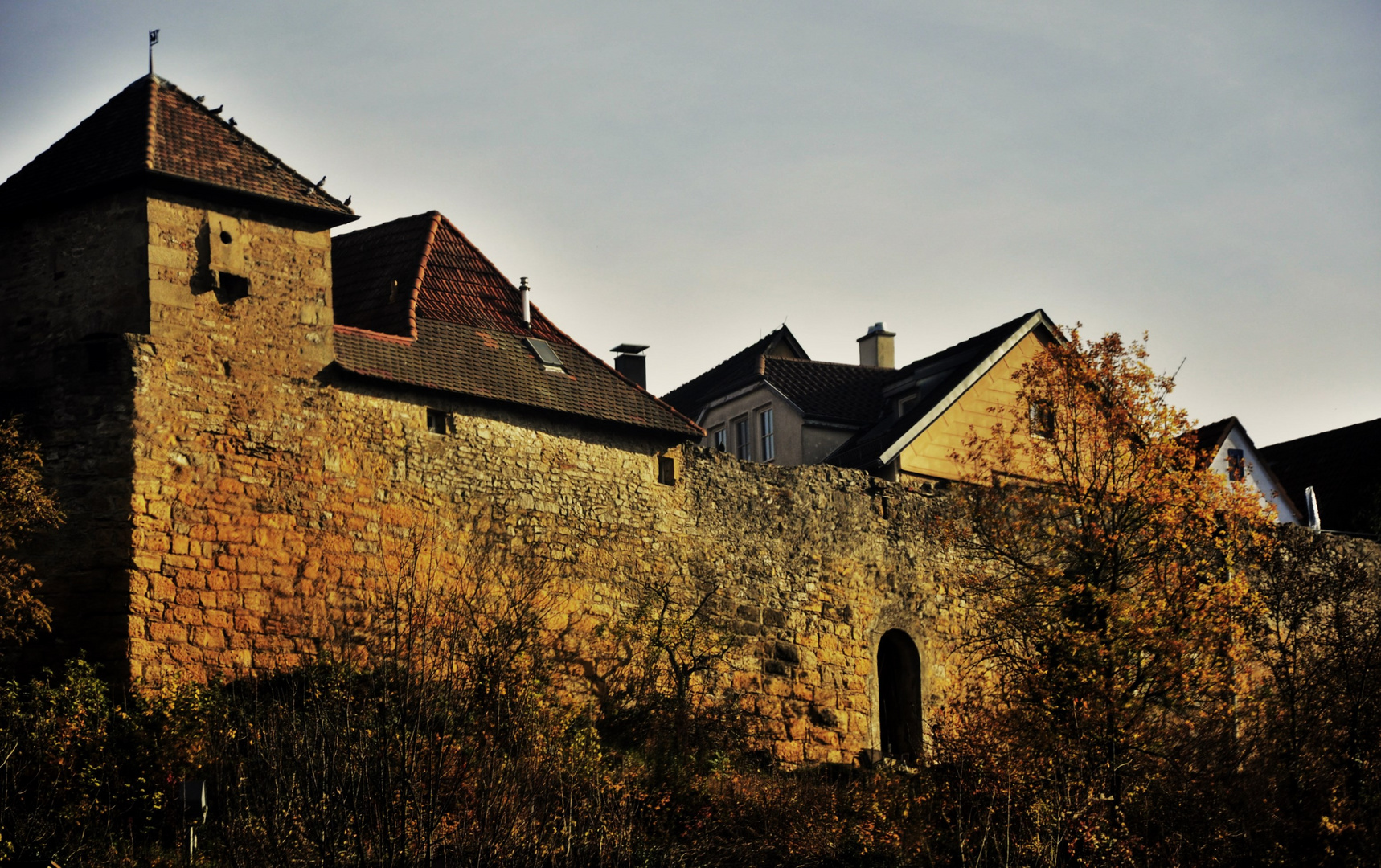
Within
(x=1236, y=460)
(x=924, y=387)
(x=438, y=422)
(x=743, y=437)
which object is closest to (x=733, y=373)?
(x=743, y=437)

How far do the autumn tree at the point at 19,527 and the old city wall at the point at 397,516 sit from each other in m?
1.06

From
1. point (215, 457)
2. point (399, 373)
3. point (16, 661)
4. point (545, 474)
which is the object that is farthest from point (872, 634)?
point (16, 661)

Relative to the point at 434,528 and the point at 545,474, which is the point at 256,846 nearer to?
the point at 434,528

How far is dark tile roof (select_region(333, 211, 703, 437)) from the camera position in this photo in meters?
24.3

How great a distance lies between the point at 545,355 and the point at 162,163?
6.23 metres

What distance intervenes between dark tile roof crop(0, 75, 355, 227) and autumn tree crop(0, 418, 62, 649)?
3.31m

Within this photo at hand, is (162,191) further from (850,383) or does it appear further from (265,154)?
(850,383)

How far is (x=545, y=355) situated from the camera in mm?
26172

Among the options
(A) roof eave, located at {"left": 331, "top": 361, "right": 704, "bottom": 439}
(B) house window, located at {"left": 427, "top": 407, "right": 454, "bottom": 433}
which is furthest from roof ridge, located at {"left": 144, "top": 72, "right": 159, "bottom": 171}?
(B) house window, located at {"left": 427, "top": 407, "right": 454, "bottom": 433}

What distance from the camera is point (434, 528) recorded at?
23.7 meters

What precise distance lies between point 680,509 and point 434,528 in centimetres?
419

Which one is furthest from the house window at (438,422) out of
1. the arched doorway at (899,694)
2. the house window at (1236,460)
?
the house window at (1236,460)

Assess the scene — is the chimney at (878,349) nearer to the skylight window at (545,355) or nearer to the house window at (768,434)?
the house window at (768,434)

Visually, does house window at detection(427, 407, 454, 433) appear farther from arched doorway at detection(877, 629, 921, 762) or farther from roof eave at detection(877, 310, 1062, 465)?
roof eave at detection(877, 310, 1062, 465)
